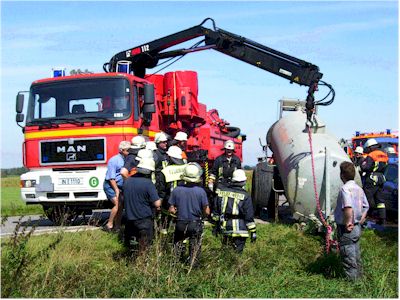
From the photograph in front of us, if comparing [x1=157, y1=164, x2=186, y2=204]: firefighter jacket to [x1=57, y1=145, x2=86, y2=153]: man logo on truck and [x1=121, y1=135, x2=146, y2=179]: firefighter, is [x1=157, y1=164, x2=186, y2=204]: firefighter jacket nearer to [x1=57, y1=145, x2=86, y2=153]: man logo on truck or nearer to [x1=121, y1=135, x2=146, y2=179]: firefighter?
[x1=121, y1=135, x2=146, y2=179]: firefighter

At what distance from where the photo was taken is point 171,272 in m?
7.54

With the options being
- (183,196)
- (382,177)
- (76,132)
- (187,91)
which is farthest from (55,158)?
(382,177)

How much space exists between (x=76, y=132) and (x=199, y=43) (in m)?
4.65

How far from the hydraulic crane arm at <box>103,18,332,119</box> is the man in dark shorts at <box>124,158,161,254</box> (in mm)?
5745

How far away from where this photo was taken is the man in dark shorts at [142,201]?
8312 millimetres

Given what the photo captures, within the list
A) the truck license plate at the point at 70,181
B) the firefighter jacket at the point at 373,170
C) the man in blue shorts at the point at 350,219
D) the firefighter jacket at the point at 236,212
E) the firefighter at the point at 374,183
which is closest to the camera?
the man in blue shorts at the point at 350,219

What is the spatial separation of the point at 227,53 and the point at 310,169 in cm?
448

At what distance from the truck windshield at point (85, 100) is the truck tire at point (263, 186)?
141 inches

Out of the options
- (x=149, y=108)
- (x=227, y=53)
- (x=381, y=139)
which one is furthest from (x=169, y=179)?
(x=381, y=139)

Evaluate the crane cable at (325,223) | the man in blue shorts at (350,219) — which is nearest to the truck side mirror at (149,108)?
the crane cable at (325,223)

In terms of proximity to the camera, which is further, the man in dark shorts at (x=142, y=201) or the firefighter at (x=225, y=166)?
the firefighter at (x=225, y=166)

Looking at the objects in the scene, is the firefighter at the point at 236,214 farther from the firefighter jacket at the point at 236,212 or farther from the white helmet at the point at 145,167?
the white helmet at the point at 145,167

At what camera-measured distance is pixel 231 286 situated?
7.47 meters

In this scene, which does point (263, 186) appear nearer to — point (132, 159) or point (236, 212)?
point (132, 159)
